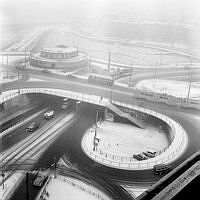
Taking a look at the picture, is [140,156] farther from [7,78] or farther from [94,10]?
[94,10]

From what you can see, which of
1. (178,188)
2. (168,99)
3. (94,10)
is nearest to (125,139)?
(168,99)

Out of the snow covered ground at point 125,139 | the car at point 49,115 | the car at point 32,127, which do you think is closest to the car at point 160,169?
the snow covered ground at point 125,139

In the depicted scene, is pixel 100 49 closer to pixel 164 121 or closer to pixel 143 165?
pixel 164 121

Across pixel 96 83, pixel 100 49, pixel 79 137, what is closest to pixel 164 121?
pixel 79 137

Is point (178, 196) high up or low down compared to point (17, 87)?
up

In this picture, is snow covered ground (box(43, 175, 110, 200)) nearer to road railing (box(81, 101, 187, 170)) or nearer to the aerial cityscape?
the aerial cityscape
